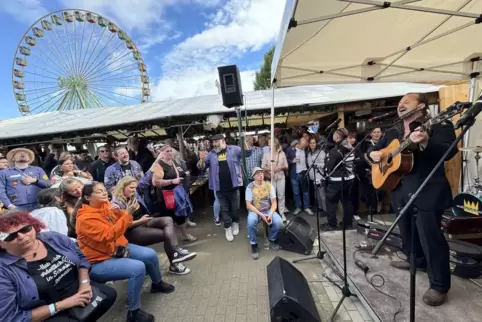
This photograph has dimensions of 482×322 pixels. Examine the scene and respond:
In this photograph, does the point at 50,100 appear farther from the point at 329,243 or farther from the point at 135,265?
the point at 329,243

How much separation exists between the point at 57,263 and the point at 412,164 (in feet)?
9.23

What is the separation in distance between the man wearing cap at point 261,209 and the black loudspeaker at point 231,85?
1.18m

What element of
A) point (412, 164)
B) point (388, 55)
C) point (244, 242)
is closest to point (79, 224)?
point (244, 242)

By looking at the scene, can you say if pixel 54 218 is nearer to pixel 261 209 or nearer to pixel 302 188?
pixel 261 209

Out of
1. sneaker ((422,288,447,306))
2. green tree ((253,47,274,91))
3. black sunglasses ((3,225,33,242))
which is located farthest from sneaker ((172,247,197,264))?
green tree ((253,47,274,91))

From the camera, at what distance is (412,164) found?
184 centimetres

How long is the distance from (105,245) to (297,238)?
2312mm

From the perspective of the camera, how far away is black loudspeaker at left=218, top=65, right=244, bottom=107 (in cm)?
369

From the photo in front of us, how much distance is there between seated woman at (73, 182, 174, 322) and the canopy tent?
88.6 inches

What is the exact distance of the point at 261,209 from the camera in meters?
3.50

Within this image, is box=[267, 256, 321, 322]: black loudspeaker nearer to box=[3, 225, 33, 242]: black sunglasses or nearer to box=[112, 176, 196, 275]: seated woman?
box=[112, 176, 196, 275]: seated woman

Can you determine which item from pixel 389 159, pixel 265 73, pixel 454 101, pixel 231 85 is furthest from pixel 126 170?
pixel 265 73

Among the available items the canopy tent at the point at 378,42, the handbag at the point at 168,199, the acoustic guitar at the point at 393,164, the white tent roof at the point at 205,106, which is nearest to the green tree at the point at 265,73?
the white tent roof at the point at 205,106

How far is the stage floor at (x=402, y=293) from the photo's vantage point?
5.94ft
